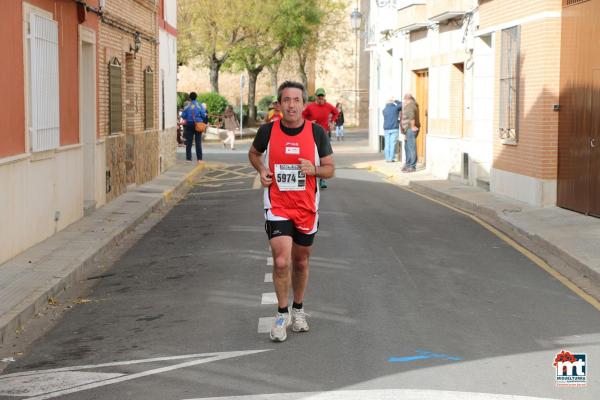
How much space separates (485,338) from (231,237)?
6.57m

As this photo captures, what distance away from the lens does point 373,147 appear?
4078cm

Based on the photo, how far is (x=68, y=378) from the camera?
6.90 m

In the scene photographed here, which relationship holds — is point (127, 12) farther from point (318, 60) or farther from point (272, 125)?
point (318, 60)

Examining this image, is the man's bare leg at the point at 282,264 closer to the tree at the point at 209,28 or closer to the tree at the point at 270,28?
the tree at the point at 209,28

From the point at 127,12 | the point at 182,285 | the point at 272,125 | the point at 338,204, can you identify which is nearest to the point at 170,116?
the point at 127,12

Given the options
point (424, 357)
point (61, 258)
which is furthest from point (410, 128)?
point (424, 357)

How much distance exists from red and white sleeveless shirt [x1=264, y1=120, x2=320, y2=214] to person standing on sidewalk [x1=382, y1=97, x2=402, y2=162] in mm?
21694

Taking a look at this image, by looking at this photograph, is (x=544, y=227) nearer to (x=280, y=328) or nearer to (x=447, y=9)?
(x=280, y=328)

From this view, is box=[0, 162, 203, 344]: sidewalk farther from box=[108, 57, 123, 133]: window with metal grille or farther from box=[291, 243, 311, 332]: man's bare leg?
box=[291, 243, 311, 332]: man's bare leg

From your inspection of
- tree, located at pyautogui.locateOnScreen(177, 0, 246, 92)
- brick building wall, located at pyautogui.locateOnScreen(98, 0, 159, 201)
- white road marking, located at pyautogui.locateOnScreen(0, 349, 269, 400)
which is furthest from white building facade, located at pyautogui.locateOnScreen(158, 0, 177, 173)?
white road marking, located at pyautogui.locateOnScreen(0, 349, 269, 400)

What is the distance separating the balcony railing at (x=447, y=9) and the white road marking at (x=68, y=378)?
57.7 feet

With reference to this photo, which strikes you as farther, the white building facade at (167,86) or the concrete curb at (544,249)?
the white building facade at (167,86)

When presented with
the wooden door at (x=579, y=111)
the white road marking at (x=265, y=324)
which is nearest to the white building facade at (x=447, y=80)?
the wooden door at (x=579, y=111)

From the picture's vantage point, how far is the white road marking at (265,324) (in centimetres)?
812
